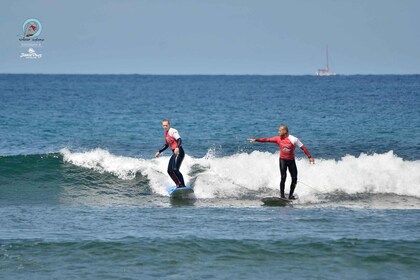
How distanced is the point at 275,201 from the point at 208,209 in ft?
6.21

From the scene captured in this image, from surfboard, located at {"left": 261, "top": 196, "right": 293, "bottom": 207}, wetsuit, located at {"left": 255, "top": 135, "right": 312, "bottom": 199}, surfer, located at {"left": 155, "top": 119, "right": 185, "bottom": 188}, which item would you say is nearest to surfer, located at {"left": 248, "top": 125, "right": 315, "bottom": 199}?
wetsuit, located at {"left": 255, "top": 135, "right": 312, "bottom": 199}

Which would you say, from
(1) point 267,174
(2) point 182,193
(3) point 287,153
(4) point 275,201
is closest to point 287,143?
(3) point 287,153

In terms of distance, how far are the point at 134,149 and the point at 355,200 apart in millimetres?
12171

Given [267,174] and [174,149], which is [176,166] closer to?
[174,149]

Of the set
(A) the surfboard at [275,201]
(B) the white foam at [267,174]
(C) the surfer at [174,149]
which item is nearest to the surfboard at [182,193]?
(C) the surfer at [174,149]

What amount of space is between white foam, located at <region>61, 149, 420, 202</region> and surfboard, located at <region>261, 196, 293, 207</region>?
0.65 metres

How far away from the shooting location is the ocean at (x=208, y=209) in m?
12.3

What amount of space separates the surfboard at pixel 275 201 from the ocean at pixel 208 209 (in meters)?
0.33

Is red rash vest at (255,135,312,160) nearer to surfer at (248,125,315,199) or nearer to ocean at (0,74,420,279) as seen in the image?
surfer at (248,125,315,199)

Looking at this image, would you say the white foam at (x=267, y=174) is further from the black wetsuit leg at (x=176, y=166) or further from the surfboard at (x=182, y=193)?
the black wetsuit leg at (x=176, y=166)

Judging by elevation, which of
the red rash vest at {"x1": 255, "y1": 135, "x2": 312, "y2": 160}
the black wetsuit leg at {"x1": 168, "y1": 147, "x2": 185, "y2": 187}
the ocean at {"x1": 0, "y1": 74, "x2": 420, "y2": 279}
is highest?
the red rash vest at {"x1": 255, "y1": 135, "x2": 312, "y2": 160}

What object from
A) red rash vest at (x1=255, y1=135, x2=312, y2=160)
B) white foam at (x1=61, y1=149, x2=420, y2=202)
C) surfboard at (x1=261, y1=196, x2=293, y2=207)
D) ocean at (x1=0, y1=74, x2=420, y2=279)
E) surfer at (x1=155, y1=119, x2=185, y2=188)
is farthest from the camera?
white foam at (x1=61, y1=149, x2=420, y2=202)

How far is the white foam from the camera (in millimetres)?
19703

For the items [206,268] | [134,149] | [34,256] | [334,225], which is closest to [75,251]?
[34,256]
